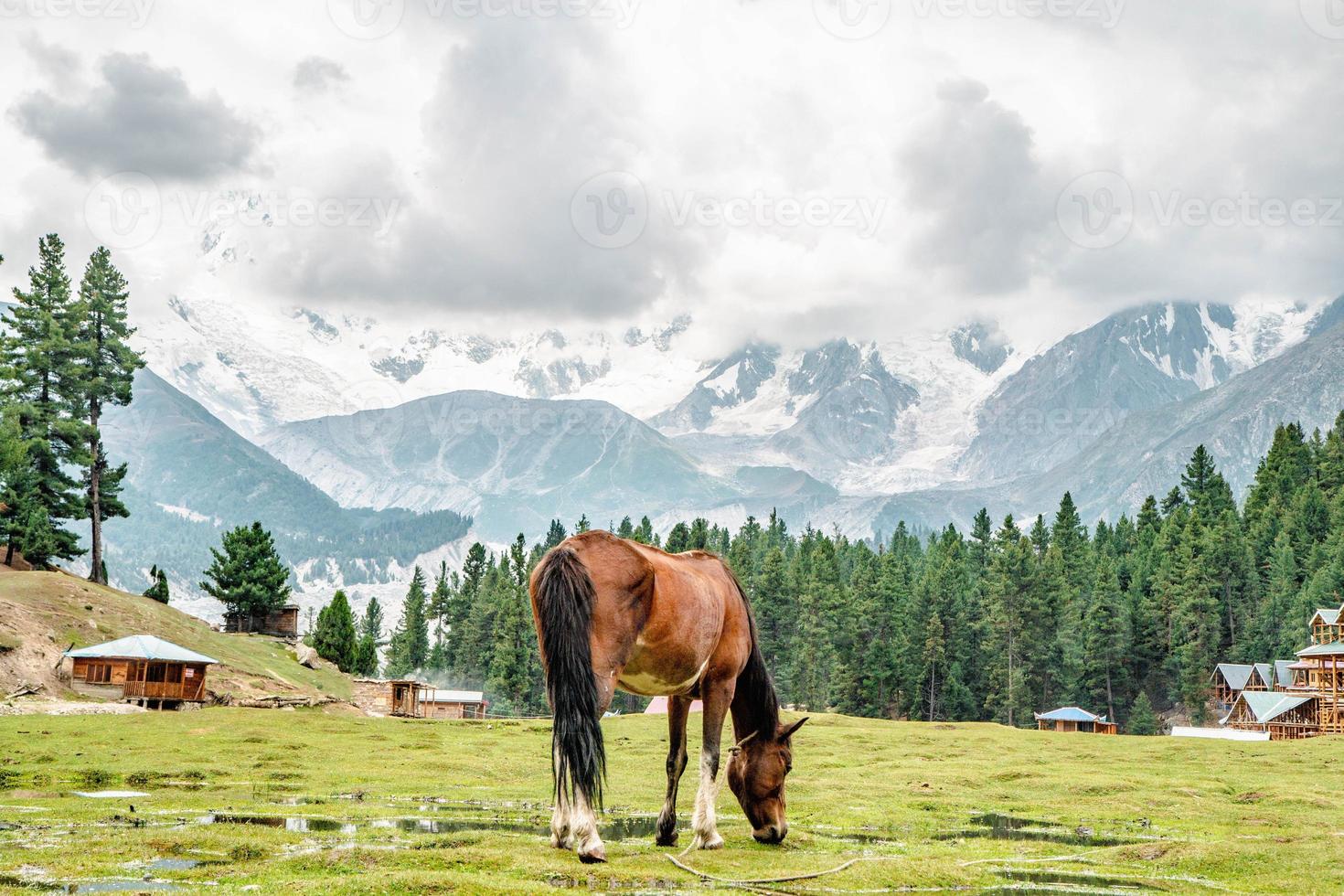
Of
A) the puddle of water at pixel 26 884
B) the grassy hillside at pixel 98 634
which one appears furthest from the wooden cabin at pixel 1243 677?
the puddle of water at pixel 26 884

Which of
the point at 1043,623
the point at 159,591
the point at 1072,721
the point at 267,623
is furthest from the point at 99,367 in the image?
the point at 1043,623

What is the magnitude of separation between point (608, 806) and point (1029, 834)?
8540 millimetres

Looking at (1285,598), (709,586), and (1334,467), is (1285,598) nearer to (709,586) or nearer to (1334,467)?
(1334,467)

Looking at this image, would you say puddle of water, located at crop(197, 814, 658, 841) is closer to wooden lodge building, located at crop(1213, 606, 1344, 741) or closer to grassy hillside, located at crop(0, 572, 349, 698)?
grassy hillside, located at crop(0, 572, 349, 698)

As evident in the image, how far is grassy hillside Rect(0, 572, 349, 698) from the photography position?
52.5 meters

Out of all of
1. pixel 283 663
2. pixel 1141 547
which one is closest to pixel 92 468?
pixel 283 663

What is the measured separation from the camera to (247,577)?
295 feet

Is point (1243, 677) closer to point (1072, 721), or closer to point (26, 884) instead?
point (1072, 721)

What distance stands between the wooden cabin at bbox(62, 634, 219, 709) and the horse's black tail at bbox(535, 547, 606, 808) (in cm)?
4787

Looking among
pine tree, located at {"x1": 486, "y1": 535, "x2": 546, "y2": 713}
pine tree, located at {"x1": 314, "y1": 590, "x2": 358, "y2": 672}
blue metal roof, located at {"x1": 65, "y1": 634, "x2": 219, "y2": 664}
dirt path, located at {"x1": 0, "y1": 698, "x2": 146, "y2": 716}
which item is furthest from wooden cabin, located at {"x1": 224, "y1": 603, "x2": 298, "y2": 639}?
dirt path, located at {"x1": 0, "y1": 698, "x2": 146, "y2": 716}

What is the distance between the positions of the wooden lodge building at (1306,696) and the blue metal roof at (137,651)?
74847mm

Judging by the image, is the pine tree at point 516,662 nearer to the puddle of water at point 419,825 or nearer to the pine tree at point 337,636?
the pine tree at point 337,636

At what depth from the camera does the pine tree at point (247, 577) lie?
8969cm

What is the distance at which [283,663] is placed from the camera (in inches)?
3012
